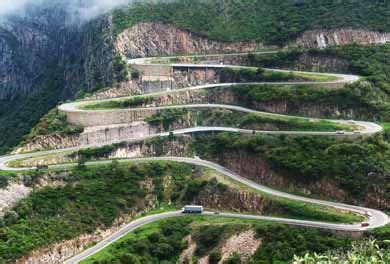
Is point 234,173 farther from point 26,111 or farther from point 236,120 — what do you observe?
point 26,111

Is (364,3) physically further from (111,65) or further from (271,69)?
(111,65)

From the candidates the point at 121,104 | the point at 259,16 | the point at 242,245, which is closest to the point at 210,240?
the point at 242,245

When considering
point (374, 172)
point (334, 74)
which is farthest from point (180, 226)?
point (334, 74)

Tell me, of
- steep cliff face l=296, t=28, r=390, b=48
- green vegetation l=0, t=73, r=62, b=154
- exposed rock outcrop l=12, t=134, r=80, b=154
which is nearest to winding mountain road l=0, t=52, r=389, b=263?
exposed rock outcrop l=12, t=134, r=80, b=154

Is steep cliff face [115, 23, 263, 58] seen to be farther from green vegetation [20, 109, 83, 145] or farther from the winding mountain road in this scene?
green vegetation [20, 109, 83, 145]

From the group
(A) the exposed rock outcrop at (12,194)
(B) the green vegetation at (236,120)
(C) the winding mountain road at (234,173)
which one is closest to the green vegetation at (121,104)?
(C) the winding mountain road at (234,173)

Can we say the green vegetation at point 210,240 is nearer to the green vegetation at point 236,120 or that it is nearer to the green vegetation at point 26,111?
the green vegetation at point 236,120
